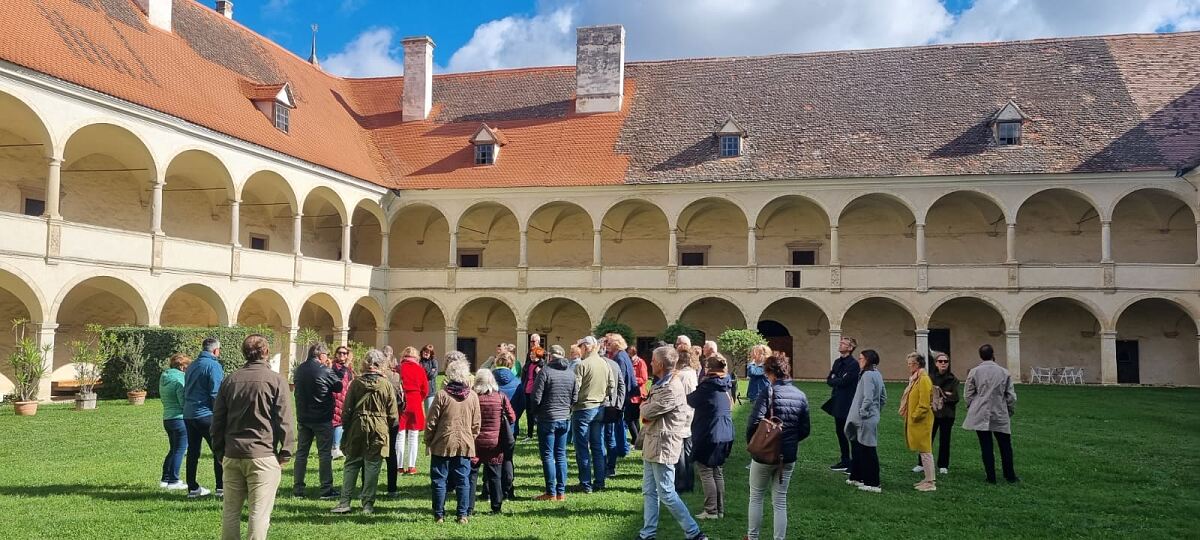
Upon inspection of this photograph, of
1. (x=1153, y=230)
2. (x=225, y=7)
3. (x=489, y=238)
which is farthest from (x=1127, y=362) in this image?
(x=225, y=7)

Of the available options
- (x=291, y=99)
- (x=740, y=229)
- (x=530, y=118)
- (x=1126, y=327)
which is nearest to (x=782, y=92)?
Answer: (x=740, y=229)

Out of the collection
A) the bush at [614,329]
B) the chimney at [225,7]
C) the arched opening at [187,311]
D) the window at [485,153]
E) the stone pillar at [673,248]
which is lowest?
the bush at [614,329]

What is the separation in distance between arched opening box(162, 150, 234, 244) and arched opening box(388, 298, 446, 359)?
25.5ft

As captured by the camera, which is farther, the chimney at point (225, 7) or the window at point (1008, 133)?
the chimney at point (225, 7)

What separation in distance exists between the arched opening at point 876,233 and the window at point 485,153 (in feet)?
39.4

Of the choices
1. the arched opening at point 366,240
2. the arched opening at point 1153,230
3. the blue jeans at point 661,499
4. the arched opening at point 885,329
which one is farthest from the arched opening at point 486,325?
the blue jeans at point 661,499

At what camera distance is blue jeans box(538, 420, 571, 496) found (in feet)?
27.3

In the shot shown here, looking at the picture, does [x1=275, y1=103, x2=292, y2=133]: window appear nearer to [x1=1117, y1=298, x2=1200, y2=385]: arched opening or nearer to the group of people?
the group of people

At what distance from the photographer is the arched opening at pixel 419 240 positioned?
31.7 m

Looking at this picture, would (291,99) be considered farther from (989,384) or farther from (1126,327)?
(1126,327)

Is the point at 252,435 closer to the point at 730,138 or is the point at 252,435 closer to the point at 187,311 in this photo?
the point at 187,311

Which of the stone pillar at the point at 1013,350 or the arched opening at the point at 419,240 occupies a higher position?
the arched opening at the point at 419,240

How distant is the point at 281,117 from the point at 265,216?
401cm

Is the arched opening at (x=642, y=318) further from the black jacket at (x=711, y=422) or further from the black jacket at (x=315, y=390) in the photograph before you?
the black jacket at (x=711, y=422)
